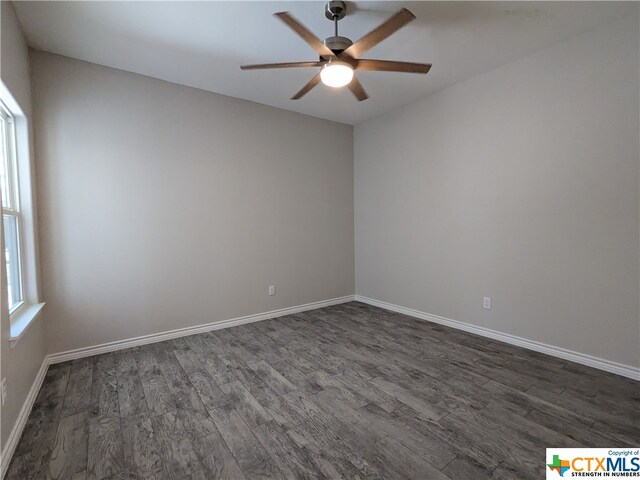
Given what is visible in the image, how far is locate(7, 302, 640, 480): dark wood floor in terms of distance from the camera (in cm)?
157

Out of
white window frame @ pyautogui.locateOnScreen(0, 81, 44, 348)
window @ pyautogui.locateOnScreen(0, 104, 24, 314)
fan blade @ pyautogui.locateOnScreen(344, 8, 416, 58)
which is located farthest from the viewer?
white window frame @ pyautogui.locateOnScreen(0, 81, 44, 348)

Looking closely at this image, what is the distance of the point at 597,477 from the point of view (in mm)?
1495

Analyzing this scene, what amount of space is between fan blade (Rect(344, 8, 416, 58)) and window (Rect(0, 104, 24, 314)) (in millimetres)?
2531

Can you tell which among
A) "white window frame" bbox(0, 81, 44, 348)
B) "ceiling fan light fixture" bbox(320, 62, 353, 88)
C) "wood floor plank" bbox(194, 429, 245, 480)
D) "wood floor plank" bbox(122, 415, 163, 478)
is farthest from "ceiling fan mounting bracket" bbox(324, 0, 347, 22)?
"wood floor plank" bbox(122, 415, 163, 478)

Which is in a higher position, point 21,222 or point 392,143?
point 392,143

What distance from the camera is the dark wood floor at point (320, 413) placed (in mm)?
1571

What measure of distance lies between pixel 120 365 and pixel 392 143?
396 cm

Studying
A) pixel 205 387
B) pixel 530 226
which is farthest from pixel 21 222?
pixel 530 226

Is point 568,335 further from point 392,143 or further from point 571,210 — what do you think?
point 392,143

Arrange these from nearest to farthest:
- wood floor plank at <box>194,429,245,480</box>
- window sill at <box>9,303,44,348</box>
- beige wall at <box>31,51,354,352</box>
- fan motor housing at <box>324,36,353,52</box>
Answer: wood floor plank at <box>194,429,245,480</box> → window sill at <box>9,303,44,348</box> → fan motor housing at <box>324,36,353,52</box> → beige wall at <box>31,51,354,352</box>

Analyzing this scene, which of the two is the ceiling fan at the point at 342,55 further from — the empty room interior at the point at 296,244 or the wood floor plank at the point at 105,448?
the wood floor plank at the point at 105,448

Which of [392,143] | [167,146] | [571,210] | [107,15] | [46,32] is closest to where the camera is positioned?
[107,15]

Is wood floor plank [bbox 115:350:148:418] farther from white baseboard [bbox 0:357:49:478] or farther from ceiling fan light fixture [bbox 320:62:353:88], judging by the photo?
ceiling fan light fixture [bbox 320:62:353:88]

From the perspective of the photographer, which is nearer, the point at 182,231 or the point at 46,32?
the point at 46,32
